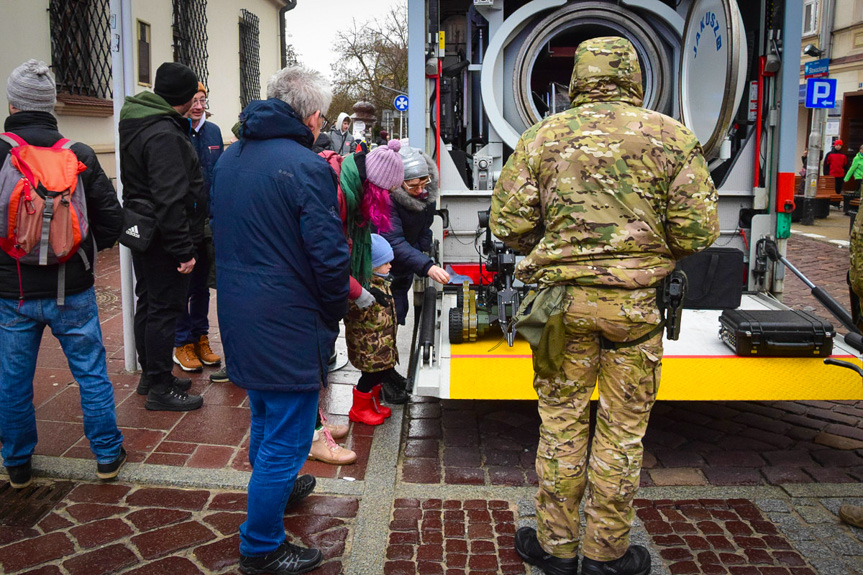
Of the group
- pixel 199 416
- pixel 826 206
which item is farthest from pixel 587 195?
pixel 826 206

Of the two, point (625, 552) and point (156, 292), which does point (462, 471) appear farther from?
point (156, 292)

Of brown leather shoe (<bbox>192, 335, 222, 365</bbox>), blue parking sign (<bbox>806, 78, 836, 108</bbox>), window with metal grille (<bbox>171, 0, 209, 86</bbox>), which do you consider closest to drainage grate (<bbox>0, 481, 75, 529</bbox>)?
brown leather shoe (<bbox>192, 335, 222, 365</bbox>)

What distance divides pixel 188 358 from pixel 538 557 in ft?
10.5

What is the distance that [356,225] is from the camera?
148 inches

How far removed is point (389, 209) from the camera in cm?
452

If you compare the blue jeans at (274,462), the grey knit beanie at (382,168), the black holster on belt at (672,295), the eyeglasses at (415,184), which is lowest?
the blue jeans at (274,462)

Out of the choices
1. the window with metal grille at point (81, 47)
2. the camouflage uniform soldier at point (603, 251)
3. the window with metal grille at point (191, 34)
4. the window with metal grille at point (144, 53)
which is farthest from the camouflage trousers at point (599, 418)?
the window with metal grille at point (191, 34)

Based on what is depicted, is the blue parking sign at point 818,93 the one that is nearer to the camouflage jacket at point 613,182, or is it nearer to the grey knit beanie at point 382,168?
the grey knit beanie at point 382,168

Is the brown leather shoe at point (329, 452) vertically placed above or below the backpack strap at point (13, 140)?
below

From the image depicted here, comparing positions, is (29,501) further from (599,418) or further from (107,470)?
(599,418)

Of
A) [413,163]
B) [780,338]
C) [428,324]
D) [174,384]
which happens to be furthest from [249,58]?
[780,338]

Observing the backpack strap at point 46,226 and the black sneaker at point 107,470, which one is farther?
the black sneaker at point 107,470

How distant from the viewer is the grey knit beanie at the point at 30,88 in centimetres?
349

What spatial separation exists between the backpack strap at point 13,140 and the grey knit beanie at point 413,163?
1881 millimetres
